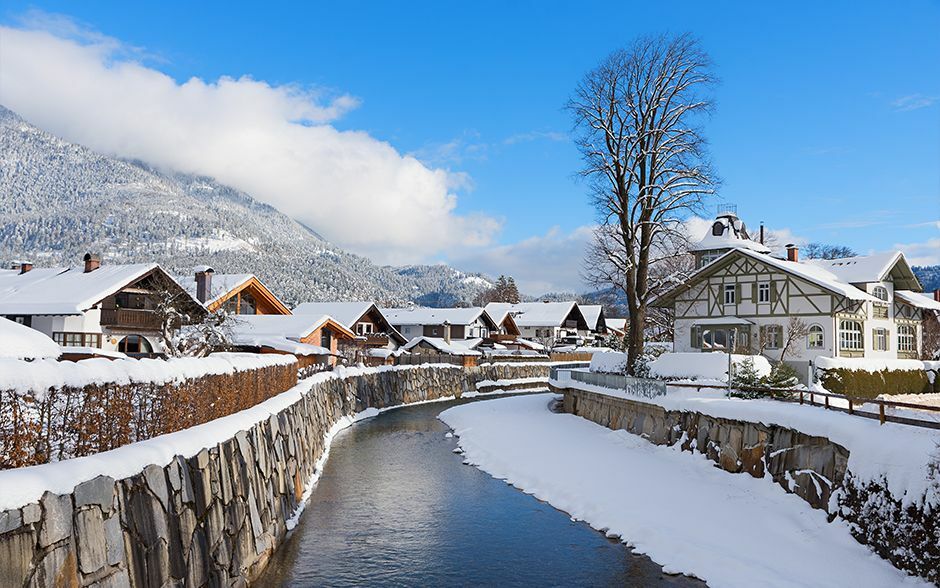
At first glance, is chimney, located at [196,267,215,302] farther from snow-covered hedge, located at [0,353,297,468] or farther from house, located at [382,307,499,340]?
snow-covered hedge, located at [0,353,297,468]

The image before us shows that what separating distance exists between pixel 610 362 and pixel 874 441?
28041 mm

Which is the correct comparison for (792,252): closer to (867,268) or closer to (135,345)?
(867,268)

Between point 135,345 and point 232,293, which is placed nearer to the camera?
point 135,345

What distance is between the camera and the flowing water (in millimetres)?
12797

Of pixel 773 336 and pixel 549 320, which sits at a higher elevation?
pixel 549 320

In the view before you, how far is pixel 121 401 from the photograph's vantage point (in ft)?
30.8

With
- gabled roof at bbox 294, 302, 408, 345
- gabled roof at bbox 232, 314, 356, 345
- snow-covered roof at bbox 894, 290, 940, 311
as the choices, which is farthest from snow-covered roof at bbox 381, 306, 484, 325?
snow-covered roof at bbox 894, 290, 940, 311

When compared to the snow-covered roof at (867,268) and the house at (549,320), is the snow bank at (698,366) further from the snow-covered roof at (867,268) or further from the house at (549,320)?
the house at (549,320)

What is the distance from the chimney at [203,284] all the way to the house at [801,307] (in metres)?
33.7

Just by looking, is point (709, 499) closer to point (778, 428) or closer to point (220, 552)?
point (778, 428)

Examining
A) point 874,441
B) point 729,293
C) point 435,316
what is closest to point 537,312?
point 435,316

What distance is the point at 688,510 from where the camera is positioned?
54.4 ft

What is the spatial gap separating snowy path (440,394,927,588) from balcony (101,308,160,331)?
894 inches

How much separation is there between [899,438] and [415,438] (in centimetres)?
2172
